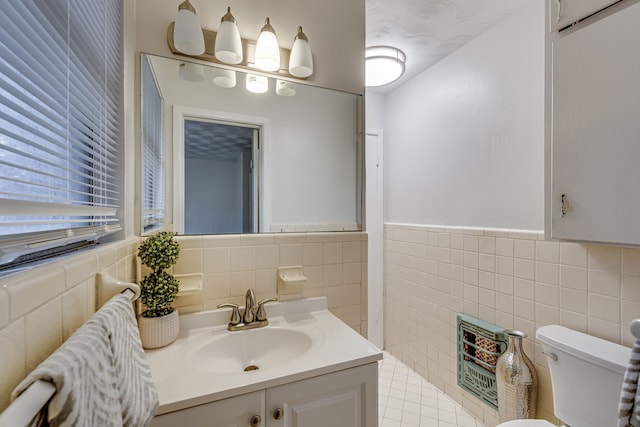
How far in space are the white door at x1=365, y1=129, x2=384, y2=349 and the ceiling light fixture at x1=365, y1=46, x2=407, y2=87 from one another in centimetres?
58

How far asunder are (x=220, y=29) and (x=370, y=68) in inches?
48.5

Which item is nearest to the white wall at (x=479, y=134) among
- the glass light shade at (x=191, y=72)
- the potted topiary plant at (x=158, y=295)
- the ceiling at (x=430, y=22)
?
the ceiling at (x=430, y=22)

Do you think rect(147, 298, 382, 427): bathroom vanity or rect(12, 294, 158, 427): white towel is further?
rect(147, 298, 382, 427): bathroom vanity

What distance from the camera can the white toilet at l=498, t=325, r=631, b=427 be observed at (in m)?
1.09


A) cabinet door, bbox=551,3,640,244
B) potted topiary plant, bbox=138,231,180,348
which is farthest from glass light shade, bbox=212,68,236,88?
cabinet door, bbox=551,3,640,244

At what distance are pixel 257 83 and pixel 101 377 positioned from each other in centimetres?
124

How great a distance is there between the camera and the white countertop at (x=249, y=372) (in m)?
0.76

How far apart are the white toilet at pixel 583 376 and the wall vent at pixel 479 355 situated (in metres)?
0.37

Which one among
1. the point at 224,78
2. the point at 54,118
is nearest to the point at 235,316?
the point at 54,118

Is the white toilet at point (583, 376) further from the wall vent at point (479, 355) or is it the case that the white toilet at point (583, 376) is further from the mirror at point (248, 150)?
the mirror at point (248, 150)

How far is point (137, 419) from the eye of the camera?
507mm

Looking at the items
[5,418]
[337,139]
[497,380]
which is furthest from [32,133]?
[497,380]

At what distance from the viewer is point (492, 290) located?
1.73 m

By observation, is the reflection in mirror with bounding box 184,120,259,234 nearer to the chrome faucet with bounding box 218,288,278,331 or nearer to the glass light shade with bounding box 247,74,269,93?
the glass light shade with bounding box 247,74,269,93
